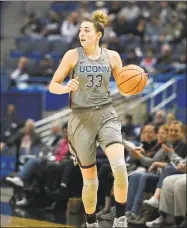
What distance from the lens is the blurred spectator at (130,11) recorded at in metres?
19.0

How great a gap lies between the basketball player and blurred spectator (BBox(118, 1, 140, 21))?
465 inches

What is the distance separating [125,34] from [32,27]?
2.78 m

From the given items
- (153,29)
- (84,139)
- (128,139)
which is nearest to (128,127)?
(128,139)

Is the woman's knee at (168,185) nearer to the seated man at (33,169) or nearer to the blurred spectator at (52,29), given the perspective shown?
the seated man at (33,169)

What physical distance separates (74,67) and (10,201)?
5611 mm

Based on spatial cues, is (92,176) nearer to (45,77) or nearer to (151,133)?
(151,133)

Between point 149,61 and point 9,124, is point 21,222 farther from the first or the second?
point 149,61

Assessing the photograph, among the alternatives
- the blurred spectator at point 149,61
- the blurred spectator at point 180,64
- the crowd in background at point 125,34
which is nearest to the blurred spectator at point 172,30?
the crowd in background at point 125,34

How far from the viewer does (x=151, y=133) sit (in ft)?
34.5

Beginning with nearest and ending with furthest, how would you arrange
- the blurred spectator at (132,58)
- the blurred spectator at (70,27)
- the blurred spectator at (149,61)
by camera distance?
1. the blurred spectator at (149,61)
2. the blurred spectator at (132,58)
3. the blurred spectator at (70,27)

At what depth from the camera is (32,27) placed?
20062 mm

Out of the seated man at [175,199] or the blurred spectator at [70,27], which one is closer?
the seated man at [175,199]

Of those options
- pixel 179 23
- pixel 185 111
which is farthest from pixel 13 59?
pixel 185 111

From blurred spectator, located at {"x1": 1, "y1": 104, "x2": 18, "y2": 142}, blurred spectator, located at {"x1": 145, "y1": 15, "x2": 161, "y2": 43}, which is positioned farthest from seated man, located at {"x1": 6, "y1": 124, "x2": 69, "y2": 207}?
blurred spectator, located at {"x1": 145, "y1": 15, "x2": 161, "y2": 43}
